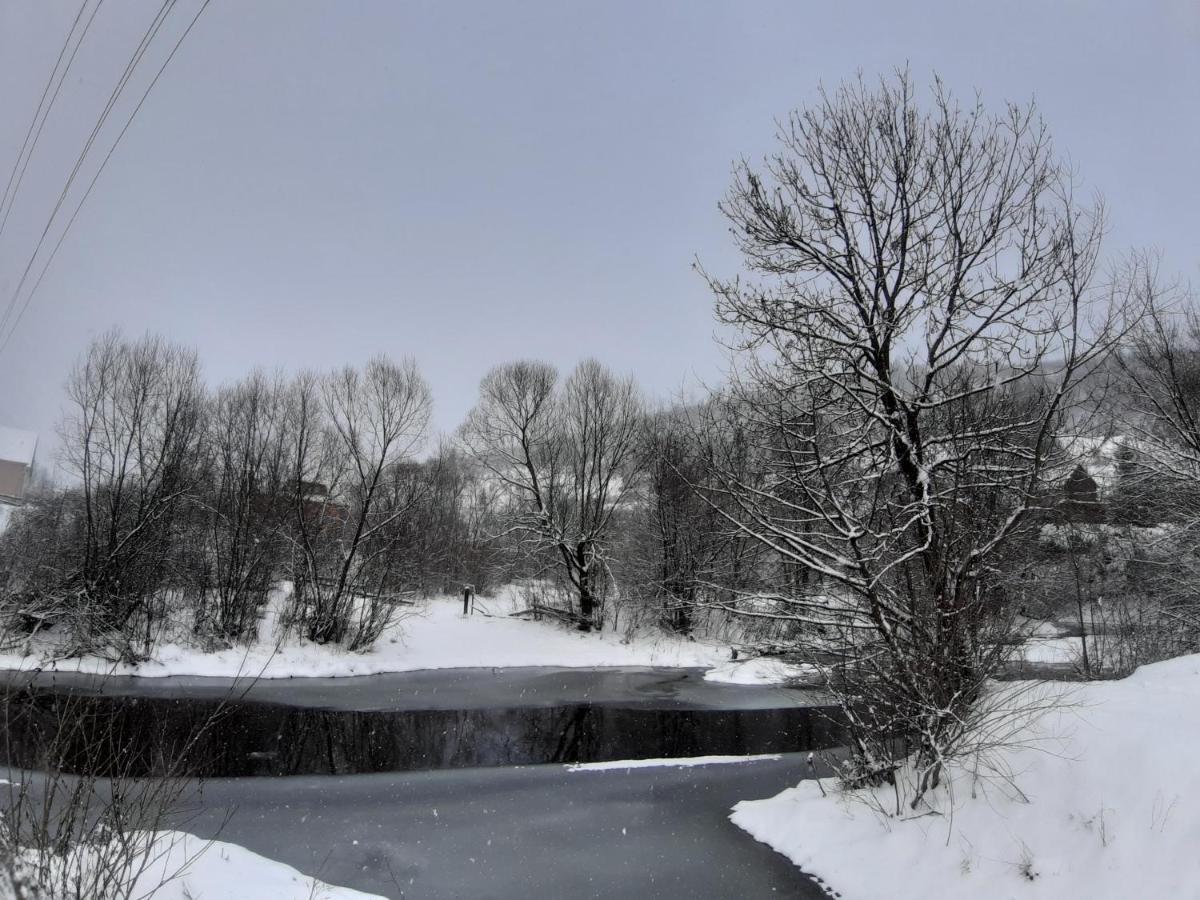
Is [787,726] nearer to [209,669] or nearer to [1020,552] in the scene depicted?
[1020,552]

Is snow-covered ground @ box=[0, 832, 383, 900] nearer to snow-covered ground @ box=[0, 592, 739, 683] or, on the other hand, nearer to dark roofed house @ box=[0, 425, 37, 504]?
snow-covered ground @ box=[0, 592, 739, 683]

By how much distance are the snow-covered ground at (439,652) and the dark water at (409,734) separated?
3669 mm

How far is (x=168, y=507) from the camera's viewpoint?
21.5 meters

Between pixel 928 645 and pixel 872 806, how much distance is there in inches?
70.0

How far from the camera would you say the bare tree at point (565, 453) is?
88.3 feet

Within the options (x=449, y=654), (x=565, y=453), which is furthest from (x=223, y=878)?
(x=565, y=453)

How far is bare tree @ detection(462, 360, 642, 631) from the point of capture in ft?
88.3

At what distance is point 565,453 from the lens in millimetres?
28812

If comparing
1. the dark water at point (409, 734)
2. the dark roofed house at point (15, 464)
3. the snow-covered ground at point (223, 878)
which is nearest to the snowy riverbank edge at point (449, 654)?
the dark water at point (409, 734)

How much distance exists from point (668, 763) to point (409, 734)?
5111 mm

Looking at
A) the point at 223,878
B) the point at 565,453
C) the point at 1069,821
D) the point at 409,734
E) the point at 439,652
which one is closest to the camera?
the point at 1069,821

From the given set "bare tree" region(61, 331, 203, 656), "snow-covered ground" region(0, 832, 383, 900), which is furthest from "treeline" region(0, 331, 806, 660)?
"snow-covered ground" region(0, 832, 383, 900)

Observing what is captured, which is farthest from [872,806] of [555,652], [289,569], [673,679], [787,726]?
[289,569]

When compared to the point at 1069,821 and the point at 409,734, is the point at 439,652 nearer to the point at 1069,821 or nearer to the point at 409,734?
the point at 409,734
